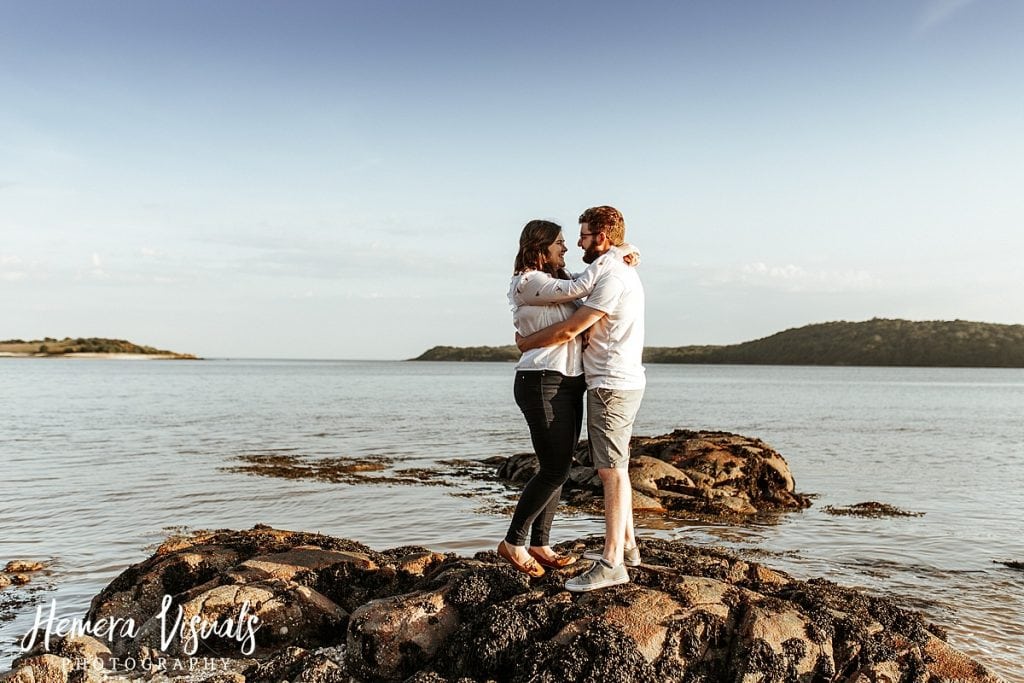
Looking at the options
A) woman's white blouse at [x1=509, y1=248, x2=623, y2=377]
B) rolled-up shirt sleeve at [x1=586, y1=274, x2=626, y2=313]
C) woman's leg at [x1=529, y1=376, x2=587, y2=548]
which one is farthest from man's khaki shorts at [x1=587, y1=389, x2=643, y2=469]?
rolled-up shirt sleeve at [x1=586, y1=274, x2=626, y2=313]

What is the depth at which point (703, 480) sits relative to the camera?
50.8 feet

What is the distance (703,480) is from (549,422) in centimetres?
1038

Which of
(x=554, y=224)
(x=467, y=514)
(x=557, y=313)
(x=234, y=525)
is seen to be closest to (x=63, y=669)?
(x=557, y=313)

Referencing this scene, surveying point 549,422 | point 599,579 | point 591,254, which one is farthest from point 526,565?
point 591,254

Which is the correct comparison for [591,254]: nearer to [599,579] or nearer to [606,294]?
[606,294]

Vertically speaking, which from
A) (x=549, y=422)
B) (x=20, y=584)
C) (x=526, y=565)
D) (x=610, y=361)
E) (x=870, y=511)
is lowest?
(x=870, y=511)

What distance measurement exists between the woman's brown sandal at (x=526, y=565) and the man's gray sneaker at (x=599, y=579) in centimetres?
38

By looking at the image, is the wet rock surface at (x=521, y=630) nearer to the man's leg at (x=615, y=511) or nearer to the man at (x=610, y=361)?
the man's leg at (x=615, y=511)

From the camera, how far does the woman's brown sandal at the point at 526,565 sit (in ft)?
20.7

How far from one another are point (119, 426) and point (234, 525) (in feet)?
64.6

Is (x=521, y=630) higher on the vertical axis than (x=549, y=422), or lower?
lower

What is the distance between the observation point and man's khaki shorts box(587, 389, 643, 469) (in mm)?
5824

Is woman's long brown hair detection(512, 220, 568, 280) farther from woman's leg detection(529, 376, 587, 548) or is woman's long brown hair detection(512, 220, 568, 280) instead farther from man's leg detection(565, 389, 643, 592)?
man's leg detection(565, 389, 643, 592)

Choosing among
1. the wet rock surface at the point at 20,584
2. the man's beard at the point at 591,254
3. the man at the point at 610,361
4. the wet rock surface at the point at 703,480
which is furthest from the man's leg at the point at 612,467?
the wet rock surface at the point at 703,480
